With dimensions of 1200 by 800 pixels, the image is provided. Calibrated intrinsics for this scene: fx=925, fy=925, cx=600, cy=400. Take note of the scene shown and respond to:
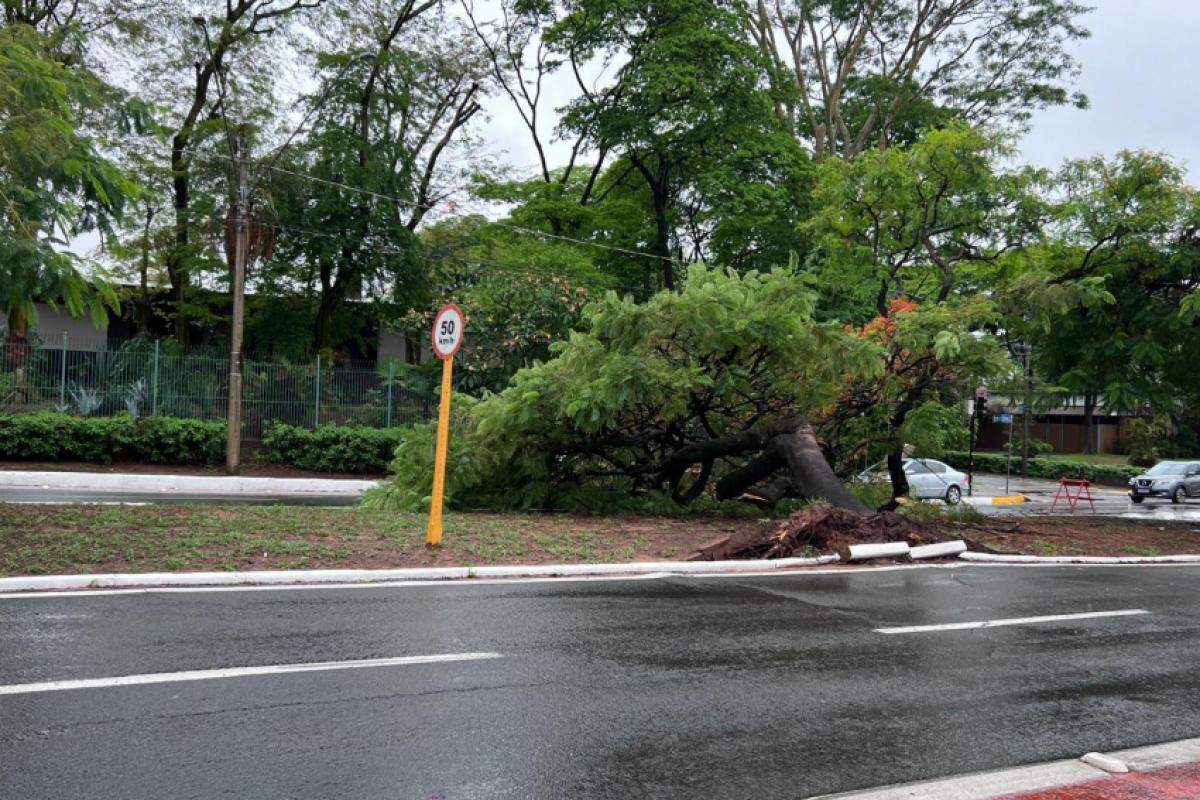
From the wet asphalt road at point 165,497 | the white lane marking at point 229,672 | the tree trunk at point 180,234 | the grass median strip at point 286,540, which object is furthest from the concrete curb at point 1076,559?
the tree trunk at point 180,234

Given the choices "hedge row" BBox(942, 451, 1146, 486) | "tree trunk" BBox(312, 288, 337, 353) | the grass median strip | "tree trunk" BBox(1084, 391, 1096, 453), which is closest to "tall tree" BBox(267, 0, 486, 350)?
"tree trunk" BBox(312, 288, 337, 353)

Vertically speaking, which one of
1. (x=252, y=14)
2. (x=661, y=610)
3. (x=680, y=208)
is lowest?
(x=661, y=610)

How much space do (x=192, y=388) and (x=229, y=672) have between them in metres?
21.8

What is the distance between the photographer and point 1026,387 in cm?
1758

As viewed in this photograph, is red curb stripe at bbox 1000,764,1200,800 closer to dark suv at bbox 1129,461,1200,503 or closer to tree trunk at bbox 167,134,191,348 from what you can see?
tree trunk at bbox 167,134,191,348

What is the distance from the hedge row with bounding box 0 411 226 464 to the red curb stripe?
944 inches

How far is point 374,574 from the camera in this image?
30.2 ft

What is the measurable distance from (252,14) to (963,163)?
2276cm

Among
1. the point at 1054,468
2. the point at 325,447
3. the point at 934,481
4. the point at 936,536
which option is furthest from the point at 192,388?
the point at 1054,468

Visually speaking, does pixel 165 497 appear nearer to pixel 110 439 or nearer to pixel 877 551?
pixel 110 439

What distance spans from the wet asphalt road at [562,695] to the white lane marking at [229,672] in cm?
11

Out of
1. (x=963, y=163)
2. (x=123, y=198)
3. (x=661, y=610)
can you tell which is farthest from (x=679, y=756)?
(x=963, y=163)

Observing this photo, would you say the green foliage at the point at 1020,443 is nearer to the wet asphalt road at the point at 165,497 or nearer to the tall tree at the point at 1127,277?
the tall tree at the point at 1127,277

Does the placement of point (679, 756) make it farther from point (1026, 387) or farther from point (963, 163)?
point (963, 163)
